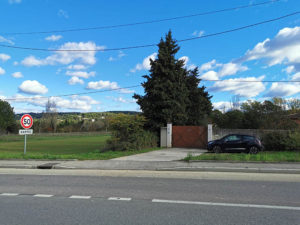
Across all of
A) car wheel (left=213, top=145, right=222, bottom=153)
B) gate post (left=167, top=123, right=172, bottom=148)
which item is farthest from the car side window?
gate post (left=167, top=123, right=172, bottom=148)

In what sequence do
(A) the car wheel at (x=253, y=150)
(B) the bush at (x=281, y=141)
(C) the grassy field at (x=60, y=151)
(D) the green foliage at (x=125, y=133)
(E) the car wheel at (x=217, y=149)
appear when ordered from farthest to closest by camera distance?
(D) the green foliage at (x=125, y=133)
(E) the car wheel at (x=217, y=149)
(B) the bush at (x=281, y=141)
(A) the car wheel at (x=253, y=150)
(C) the grassy field at (x=60, y=151)

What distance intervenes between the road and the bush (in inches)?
355

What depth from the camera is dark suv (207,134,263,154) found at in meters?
14.8

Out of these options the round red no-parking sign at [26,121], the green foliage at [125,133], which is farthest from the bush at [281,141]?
the round red no-parking sign at [26,121]

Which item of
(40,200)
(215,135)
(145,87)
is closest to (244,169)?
(40,200)

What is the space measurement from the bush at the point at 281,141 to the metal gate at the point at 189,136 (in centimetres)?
512

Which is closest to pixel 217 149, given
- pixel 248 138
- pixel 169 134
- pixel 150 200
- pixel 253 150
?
pixel 248 138

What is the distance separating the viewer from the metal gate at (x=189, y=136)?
20.0 metres

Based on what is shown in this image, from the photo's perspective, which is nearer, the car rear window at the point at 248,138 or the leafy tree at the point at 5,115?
the car rear window at the point at 248,138

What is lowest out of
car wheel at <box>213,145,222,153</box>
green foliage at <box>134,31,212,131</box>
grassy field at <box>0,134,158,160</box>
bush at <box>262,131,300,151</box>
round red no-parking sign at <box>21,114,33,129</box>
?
grassy field at <box>0,134,158,160</box>

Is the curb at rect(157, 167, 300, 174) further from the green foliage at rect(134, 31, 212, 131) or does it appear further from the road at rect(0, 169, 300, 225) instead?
the green foliage at rect(134, 31, 212, 131)

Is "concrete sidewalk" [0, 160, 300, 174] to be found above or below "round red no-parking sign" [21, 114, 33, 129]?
below

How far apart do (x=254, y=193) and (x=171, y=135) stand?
1497 centimetres

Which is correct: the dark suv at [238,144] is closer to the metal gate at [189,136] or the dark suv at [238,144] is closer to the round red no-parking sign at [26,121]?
the metal gate at [189,136]
